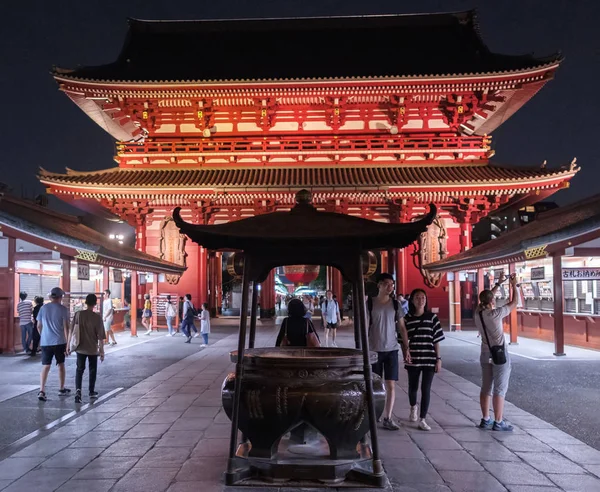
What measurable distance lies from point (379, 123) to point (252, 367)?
60.8 ft

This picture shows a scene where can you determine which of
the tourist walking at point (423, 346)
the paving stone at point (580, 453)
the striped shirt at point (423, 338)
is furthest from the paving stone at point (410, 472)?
the paving stone at point (580, 453)

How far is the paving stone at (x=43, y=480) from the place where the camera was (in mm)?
4512

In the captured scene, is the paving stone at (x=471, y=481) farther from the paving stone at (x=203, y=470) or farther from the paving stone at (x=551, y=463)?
the paving stone at (x=203, y=470)

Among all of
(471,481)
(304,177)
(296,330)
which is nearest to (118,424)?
(296,330)

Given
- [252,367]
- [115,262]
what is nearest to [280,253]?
[252,367]

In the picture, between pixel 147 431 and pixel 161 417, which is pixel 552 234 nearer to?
pixel 161 417

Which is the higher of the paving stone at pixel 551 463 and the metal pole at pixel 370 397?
the metal pole at pixel 370 397

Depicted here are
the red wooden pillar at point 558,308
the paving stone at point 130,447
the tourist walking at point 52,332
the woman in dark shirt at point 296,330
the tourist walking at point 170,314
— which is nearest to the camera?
the paving stone at point 130,447

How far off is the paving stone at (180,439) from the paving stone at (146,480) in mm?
821

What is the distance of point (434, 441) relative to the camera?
592cm

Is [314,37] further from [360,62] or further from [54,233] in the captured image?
[54,233]

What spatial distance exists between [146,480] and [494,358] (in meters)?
4.02

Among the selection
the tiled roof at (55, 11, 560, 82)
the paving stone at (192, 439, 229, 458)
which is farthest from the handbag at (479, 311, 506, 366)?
the tiled roof at (55, 11, 560, 82)

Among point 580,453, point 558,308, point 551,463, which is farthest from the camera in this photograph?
point 558,308
